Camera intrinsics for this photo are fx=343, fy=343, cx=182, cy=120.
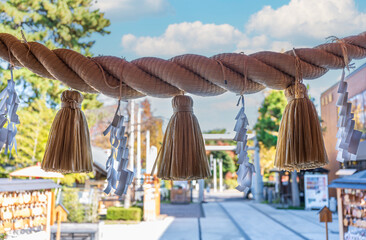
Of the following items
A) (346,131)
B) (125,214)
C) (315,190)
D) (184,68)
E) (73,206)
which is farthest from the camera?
(315,190)

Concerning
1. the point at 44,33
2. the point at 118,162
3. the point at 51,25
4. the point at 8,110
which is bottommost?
the point at 118,162

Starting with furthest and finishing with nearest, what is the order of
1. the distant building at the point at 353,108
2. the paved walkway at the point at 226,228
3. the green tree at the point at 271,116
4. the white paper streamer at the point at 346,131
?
the green tree at the point at 271,116 → the distant building at the point at 353,108 → the paved walkway at the point at 226,228 → the white paper streamer at the point at 346,131

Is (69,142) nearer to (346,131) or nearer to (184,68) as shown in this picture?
(184,68)

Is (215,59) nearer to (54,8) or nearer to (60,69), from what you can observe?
(60,69)

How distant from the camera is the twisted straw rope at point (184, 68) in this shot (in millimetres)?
861

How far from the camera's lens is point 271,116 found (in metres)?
15.8

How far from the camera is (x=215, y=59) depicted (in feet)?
2.87

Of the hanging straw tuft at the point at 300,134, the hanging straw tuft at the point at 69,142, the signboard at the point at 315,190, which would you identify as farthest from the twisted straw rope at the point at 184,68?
the signboard at the point at 315,190

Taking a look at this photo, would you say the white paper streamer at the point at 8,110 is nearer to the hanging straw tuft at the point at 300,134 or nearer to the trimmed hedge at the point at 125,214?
the hanging straw tuft at the point at 300,134

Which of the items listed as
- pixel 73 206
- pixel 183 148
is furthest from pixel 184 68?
pixel 73 206

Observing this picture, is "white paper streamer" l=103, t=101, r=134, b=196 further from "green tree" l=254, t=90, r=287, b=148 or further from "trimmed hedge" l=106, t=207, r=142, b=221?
"green tree" l=254, t=90, r=287, b=148

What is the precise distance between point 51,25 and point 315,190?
11.8 meters

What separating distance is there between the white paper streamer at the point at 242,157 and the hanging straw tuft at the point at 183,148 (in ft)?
0.31

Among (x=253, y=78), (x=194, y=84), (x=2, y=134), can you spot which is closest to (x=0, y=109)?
(x=2, y=134)
